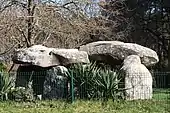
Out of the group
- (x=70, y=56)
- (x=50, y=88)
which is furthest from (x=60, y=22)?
(x=50, y=88)

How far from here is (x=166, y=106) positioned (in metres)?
13.8

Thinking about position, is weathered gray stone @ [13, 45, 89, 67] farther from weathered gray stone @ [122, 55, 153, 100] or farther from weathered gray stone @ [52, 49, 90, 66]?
weathered gray stone @ [122, 55, 153, 100]

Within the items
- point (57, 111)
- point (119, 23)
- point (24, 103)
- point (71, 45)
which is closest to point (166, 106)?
point (57, 111)

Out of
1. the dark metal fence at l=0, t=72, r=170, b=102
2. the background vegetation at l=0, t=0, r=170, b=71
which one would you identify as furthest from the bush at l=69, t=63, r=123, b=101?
the background vegetation at l=0, t=0, r=170, b=71

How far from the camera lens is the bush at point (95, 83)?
14805 millimetres

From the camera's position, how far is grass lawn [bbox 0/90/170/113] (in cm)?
1312

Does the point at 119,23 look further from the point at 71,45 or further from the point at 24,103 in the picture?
the point at 24,103

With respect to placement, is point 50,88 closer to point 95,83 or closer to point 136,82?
point 95,83

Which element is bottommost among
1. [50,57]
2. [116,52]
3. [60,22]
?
[50,57]

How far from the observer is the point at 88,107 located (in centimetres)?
1368

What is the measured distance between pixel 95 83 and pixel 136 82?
1650 mm

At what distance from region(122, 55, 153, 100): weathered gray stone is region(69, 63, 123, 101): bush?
0.35 meters

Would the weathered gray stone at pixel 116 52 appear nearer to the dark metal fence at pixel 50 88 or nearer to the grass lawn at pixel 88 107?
the dark metal fence at pixel 50 88

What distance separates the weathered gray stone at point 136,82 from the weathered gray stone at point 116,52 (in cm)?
158
